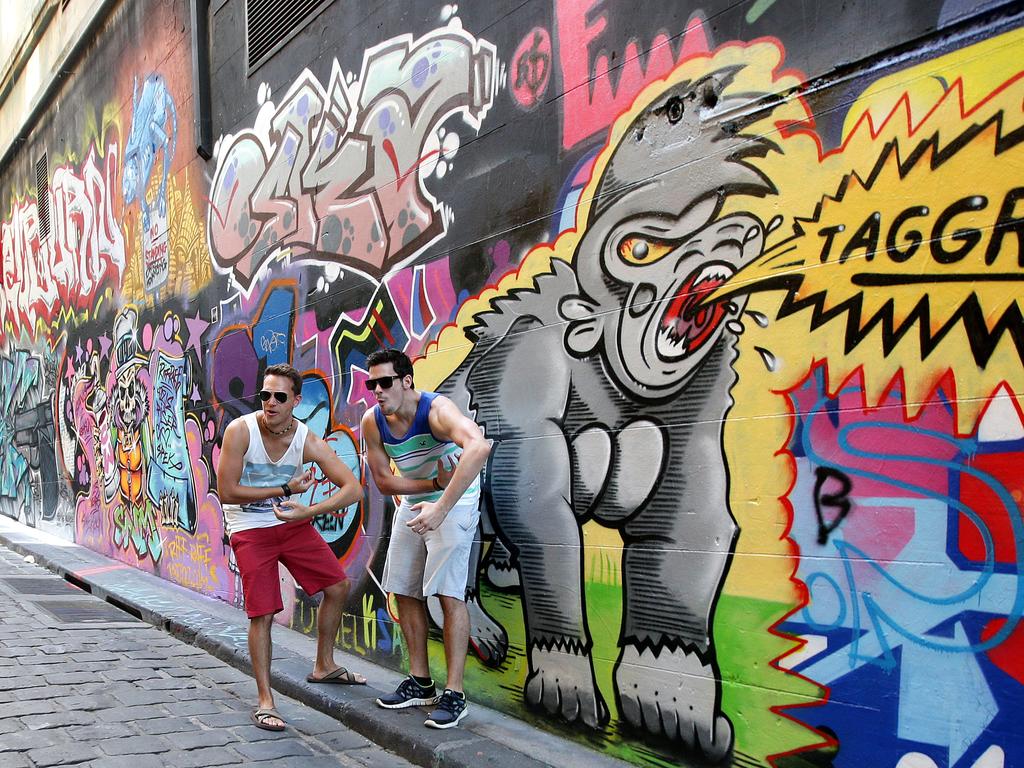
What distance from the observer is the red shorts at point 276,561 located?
14.1ft

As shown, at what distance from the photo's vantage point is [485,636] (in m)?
4.30

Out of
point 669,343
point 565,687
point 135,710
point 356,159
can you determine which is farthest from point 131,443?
point 669,343

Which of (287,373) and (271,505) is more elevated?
(287,373)

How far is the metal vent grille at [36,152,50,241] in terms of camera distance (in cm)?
1256

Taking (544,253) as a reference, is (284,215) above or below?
above

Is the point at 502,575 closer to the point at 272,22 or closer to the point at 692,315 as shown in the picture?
the point at 692,315

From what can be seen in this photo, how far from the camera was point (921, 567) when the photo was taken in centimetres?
258

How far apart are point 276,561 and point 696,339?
8.30 feet

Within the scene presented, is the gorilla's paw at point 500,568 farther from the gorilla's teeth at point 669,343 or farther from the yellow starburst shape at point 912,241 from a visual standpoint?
the yellow starburst shape at point 912,241

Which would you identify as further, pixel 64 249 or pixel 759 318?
pixel 64 249

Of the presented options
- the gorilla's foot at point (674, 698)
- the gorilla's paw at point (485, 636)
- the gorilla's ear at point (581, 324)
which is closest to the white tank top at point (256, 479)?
the gorilla's paw at point (485, 636)

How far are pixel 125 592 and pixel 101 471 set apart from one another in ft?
11.3

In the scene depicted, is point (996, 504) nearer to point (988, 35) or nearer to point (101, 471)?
point (988, 35)

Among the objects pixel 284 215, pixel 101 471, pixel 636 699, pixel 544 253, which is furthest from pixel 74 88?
pixel 636 699
